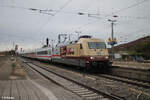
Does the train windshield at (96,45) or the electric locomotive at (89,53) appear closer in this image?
the electric locomotive at (89,53)

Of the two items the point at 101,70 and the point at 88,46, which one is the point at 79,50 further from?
the point at 101,70

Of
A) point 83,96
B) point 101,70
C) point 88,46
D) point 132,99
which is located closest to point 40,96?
point 83,96

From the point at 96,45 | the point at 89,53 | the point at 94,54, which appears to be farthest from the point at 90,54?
the point at 96,45

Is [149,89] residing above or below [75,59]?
below

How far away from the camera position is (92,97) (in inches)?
261

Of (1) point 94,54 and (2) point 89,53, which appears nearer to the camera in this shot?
(2) point 89,53

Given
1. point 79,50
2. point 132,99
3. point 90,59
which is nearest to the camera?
point 132,99

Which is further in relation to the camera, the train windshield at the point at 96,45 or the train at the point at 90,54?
the train windshield at the point at 96,45

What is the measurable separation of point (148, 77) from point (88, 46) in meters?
5.73

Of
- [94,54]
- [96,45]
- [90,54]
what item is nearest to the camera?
[90,54]

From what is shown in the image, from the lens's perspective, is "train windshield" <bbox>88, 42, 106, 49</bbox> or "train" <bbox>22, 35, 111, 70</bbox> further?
"train windshield" <bbox>88, 42, 106, 49</bbox>

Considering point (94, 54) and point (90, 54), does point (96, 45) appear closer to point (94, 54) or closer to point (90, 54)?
point (94, 54)

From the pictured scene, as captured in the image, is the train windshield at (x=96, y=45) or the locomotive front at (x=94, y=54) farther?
the train windshield at (x=96, y=45)

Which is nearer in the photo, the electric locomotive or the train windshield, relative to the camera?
the electric locomotive
